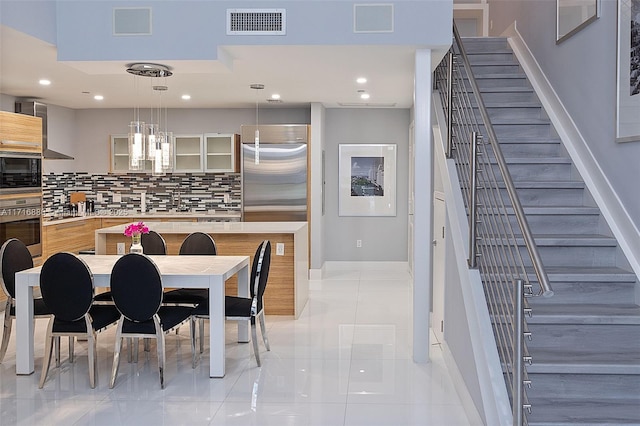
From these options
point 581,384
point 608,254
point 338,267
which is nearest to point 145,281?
point 581,384

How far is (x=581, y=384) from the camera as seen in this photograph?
3.42 m

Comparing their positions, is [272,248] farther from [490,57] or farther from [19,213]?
[490,57]

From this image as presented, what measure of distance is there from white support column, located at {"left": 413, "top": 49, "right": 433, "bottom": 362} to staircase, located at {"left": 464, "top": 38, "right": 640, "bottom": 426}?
2.32 ft

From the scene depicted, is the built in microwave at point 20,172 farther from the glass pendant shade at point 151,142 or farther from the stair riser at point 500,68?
the stair riser at point 500,68

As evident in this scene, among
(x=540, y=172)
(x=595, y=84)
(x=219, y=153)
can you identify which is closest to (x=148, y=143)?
(x=540, y=172)

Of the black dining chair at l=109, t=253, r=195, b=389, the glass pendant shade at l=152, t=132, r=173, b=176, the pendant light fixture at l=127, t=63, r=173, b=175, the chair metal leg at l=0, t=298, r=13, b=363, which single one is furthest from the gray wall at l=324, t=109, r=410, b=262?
the black dining chair at l=109, t=253, r=195, b=389

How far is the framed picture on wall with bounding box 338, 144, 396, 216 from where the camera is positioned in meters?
9.77

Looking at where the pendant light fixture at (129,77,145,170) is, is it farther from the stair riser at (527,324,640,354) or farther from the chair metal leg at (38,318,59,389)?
the stair riser at (527,324,640,354)

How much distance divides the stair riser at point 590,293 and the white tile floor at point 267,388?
0.96 meters

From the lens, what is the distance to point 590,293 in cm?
399

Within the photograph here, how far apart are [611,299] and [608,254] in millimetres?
410

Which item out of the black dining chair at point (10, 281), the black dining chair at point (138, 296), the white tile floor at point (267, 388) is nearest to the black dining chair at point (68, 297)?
the black dining chair at point (138, 296)

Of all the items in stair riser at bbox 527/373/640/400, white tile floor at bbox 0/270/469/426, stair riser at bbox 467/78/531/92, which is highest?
Result: stair riser at bbox 467/78/531/92

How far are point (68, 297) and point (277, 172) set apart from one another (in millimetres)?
4770
